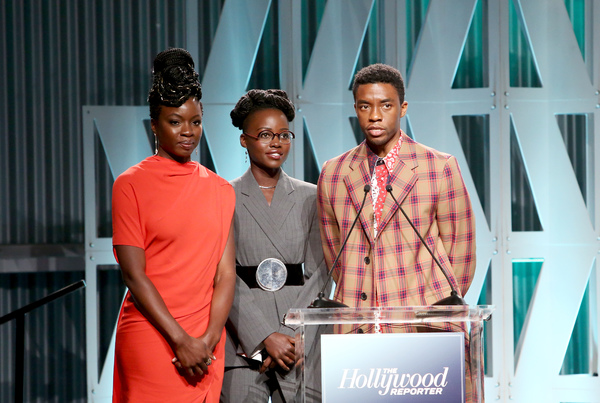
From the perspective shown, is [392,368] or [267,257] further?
[267,257]

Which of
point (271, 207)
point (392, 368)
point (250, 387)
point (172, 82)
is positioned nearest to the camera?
point (392, 368)

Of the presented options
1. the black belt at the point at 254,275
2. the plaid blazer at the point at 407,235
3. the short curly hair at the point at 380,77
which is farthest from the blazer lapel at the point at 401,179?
the black belt at the point at 254,275

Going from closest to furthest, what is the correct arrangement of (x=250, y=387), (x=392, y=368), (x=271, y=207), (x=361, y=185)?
(x=392, y=368), (x=361, y=185), (x=250, y=387), (x=271, y=207)

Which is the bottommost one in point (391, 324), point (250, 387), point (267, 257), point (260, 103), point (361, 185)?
point (250, 387)

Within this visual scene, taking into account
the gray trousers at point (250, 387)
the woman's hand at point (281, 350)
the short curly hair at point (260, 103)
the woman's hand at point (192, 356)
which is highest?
the short curly hair at point (260, 103)

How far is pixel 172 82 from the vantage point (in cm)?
217

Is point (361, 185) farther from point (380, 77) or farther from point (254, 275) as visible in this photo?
point (254, 275)

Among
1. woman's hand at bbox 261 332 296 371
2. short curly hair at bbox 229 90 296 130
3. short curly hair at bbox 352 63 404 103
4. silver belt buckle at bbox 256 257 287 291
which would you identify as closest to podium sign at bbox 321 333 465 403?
woman's hand at bbox 261 332 296 371

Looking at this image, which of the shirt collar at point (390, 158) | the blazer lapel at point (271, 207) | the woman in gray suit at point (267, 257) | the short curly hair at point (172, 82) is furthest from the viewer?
the blazer lapel at point (271, 207)

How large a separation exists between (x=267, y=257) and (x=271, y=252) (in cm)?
3

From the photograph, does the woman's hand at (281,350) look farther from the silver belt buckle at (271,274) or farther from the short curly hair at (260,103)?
→ the short curly hair at (260,103)

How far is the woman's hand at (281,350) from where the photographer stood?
2369 mm

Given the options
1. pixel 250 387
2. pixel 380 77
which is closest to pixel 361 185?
pixel 380 77

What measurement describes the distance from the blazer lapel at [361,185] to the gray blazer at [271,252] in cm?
37
